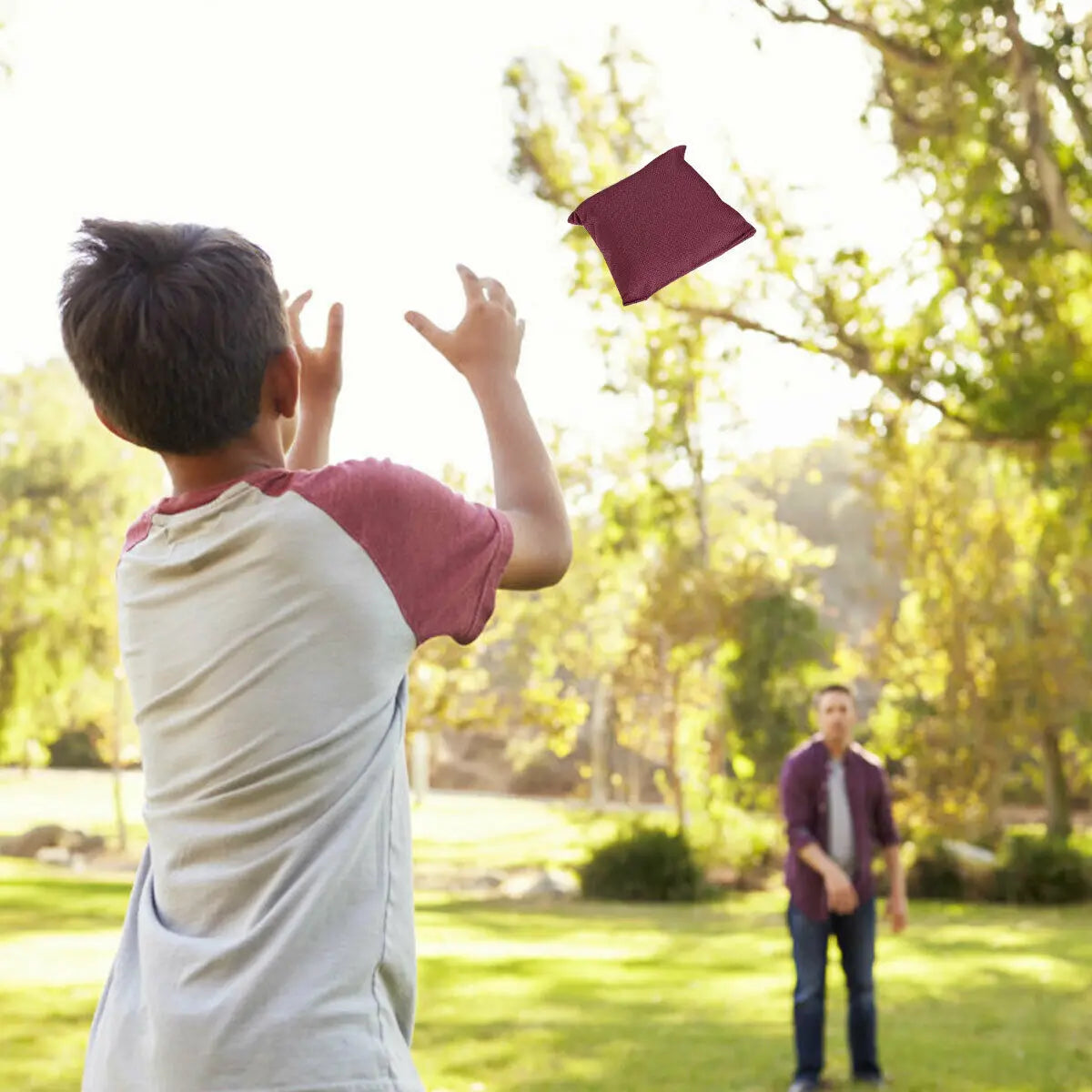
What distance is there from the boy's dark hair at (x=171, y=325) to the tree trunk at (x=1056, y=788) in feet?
74.6

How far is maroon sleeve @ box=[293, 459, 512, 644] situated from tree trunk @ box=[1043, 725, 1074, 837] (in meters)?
22.6

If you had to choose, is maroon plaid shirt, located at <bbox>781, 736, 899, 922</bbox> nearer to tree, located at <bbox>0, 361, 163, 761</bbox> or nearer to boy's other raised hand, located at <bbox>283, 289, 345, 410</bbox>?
boy's other raised hand, located at <bbox>283, 289, 345, 410</bbox>

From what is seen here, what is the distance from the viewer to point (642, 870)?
2147 centimetres

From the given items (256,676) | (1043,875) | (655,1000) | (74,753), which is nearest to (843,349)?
(655,1000)

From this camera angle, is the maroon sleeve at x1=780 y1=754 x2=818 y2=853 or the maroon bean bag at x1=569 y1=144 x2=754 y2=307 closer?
the maroon bean bag at x1=569 y1=144 x2=754 y2=307

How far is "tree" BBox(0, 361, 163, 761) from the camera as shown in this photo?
24.9 m

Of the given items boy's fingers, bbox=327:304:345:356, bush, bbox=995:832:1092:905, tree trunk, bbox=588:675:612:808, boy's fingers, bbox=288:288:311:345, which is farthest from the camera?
tree trunk, bbox=588:675:612:808

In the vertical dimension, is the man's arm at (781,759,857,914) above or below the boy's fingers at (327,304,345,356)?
below

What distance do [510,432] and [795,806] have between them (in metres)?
6.75

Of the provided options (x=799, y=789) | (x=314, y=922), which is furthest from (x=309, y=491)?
(x=799, y=789)

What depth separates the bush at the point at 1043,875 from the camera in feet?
66.6

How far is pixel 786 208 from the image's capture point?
11.1 metres

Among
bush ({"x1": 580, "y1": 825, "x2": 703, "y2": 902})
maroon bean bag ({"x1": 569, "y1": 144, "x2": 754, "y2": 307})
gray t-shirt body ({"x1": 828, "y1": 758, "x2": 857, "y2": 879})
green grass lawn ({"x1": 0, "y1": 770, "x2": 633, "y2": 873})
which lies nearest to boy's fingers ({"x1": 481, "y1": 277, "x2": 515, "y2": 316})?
maroon bean bag ({"x1": 569, "y1": 144, "x2": 754, "y2": 307})

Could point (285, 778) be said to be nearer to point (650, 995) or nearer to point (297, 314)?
point (297, 314)
